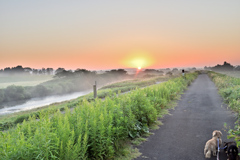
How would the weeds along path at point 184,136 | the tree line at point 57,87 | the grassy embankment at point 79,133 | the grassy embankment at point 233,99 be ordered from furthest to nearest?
the tree line at point 57,87 → the weeds along path at point 184,136 → the grassy embankment at point 233,99 → the grassy embankment at point 79,133

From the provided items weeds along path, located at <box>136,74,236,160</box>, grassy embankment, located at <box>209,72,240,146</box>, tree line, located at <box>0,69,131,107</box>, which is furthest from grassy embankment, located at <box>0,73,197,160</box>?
tree line, located at <box>0,69,131,107</box>

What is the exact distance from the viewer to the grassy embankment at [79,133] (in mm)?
3133

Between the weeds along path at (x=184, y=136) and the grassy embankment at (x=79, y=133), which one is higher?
the grassy embankment at (x=79, y=133)

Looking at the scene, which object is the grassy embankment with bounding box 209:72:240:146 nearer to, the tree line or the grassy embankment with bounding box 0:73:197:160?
the grassy embankment with bounding box 0:73:197:160

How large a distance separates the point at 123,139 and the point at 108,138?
4.87 ft

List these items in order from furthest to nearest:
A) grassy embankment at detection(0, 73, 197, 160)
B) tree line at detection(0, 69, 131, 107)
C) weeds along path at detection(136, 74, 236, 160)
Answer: tree line at detection(0, 69, 131, 107) → weeds along path at detection(136, 74, 236, 160) → grassy embankment at detection(0, 73, 197, 160)

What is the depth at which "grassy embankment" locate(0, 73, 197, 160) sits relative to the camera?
3.13m

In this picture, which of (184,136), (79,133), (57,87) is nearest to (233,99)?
A: (184,136)

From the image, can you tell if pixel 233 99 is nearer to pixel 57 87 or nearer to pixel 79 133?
pixel 79 133

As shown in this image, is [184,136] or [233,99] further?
[233,99]

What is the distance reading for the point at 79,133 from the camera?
4.11 metres

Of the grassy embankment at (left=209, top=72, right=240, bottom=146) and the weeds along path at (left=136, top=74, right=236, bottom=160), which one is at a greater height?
the grassy embankment at (left=209, top=72, right=240, bottom=146)

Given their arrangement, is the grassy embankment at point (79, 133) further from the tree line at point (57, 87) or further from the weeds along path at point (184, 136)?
the tree line at point (57, 87)

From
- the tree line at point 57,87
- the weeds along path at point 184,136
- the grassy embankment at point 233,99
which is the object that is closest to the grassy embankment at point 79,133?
the weeds along path at point 184,136
